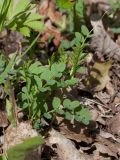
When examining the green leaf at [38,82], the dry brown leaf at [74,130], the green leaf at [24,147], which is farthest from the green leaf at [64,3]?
the green leaf at [24,147]

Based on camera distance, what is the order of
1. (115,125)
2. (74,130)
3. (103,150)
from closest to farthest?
1. (103,150)
2. (74,130)
3. (115,125)

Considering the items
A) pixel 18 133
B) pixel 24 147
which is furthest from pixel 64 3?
pixel 24 147

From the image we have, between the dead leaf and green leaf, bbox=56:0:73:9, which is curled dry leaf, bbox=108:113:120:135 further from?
green leaf, bbox=56:0:73:9

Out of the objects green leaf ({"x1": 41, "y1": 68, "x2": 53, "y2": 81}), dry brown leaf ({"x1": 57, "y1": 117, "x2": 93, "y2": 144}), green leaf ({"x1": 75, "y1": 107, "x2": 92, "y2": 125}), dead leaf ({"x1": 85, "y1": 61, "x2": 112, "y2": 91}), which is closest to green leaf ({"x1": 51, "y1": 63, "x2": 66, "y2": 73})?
green leaf ({"x1": 41, "y1": 68, "x2": 53, "y2": 81})

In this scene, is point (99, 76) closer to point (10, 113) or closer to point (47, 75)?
point (47, 75)

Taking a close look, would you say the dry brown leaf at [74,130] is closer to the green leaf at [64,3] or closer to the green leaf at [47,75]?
the green leaf at [47,75]

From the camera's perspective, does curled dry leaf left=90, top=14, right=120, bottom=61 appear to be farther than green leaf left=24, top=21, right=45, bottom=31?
Yes

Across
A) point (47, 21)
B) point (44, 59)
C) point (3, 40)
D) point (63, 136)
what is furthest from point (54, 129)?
point (47, 21)
